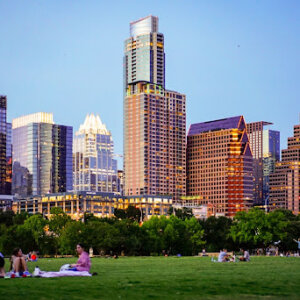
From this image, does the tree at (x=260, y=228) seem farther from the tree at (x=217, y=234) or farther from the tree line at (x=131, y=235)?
the tree at (x=217, y=234)

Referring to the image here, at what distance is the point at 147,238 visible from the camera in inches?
5359

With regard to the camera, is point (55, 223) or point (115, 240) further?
point (55, 223)

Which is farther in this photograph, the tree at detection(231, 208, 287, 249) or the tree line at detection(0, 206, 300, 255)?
the tree at detection(231, 208, 287, 249)

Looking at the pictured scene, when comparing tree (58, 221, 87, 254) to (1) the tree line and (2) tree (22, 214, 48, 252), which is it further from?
(2) tree (22, 214, 48, 252)

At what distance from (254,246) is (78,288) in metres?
126

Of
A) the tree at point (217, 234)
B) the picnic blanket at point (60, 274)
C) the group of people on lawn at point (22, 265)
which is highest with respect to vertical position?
the group of people on lawn at point (22, 265)

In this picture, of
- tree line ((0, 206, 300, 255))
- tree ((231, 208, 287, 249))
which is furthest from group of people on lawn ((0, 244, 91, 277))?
tree ((231, 208, 287, 249))

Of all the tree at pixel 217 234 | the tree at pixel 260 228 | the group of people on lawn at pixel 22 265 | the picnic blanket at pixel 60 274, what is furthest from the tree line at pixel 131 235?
the picnic blanket at pixel 60 274

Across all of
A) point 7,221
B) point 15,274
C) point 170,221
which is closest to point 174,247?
point 170,221

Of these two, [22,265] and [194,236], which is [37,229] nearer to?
[194,236]

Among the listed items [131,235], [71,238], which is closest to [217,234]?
[131,235]

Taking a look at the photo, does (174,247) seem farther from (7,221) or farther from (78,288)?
(78,288)

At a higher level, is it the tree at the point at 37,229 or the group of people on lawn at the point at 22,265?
the group of people on lawn at the point at 22,265

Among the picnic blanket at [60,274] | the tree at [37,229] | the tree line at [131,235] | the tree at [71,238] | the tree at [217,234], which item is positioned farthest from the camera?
the tree at [217,234]
